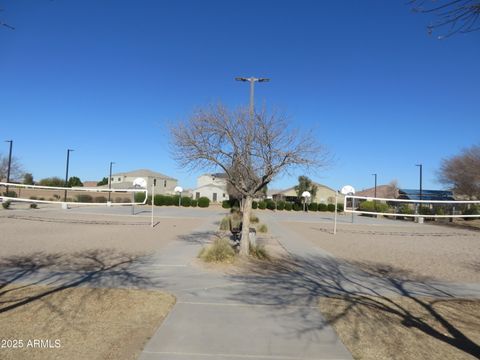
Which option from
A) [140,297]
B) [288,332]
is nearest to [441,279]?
[288,332]

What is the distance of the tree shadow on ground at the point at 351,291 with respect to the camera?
18.9 feet

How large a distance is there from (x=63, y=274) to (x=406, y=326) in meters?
6.55

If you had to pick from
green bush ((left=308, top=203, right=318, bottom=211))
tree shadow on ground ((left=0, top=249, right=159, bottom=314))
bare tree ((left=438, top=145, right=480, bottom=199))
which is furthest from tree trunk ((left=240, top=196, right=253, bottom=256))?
green bush ((left=308, top=203, right=318, bottom=211))

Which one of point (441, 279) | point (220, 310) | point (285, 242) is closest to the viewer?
point (220, 310)

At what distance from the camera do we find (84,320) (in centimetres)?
548

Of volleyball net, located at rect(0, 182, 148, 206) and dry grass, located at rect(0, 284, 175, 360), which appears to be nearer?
dry grass, located at rect(0, 284, 175, 360)

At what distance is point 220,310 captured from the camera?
6.23 m

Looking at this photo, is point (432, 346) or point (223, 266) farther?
point (223, 266)

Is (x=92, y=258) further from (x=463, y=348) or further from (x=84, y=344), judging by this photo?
(x=463, y=348)

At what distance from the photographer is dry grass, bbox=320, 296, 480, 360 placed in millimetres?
4848

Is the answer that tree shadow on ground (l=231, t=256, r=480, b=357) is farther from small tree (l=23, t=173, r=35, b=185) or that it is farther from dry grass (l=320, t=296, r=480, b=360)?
small tree (l=23, t=173, r=35, b=185)

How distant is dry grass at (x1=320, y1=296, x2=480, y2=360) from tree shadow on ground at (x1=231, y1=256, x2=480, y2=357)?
0.02 m

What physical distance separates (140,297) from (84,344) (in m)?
2.11

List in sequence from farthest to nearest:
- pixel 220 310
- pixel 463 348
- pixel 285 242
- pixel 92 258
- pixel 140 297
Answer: pixel 285 242, pixel 92 258, pixel 140 297, pixel 220 310, pixel 463 348
